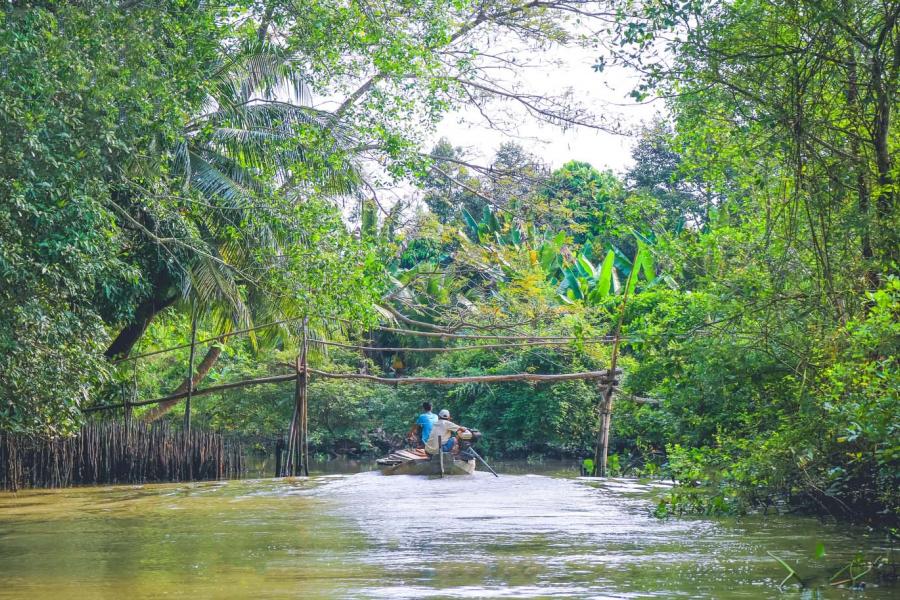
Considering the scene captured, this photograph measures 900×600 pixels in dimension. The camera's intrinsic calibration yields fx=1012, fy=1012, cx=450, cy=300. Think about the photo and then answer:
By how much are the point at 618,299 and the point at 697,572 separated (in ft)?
40.4

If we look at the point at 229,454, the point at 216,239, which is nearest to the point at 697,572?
the point at 216,239

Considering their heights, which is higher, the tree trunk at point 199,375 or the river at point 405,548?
the tree trunk at point 199,375

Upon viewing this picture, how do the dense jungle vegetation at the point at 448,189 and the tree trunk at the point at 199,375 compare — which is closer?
the dense jungle vegetation at the point at 448,189

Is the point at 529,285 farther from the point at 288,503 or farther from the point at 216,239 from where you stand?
the point at 288,503

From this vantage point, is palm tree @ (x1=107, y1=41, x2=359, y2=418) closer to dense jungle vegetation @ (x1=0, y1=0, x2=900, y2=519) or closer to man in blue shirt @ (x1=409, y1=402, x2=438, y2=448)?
dense jungle vegetation @ (x1=0, y1=0, x2=900, y2=519)

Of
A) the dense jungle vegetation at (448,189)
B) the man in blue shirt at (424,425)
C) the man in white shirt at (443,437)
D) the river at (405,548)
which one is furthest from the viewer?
the man in blue shirt at (424,425)

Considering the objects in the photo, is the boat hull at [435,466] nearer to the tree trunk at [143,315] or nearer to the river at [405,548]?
the river at [405,548]

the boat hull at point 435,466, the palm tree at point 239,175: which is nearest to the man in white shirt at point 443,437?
the boat hull at point 435,466

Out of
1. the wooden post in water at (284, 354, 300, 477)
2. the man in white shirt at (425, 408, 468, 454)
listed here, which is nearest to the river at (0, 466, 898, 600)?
the man in white shirt at (425, 408, 468, 454)

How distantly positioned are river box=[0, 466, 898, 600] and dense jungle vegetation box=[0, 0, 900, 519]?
1.78 feet

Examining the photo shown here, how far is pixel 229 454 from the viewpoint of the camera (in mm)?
17109

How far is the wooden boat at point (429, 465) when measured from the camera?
15805 millimetres

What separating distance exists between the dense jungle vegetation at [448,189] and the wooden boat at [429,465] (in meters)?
2.54

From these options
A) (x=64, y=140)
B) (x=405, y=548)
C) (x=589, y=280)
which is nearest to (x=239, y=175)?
(x=64, y=140)
